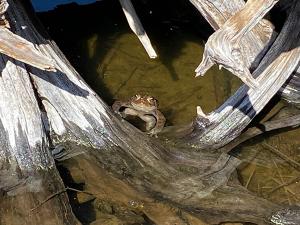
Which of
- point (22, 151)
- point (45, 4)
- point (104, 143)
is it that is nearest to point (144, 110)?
point (104, 143)

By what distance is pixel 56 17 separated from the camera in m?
7.75

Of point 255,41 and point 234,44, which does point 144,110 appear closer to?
point 255,41

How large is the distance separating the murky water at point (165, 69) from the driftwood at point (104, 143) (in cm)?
34

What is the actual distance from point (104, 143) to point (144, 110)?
59 cm

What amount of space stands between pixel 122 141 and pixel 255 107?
116 centimetres

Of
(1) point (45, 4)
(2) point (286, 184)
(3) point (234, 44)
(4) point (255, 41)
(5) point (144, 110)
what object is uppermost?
(3) point (234, 44)

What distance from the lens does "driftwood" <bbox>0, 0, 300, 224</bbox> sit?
5270 millimetres

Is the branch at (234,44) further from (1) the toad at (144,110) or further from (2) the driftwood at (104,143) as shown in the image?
(1) the toad at (144,110)

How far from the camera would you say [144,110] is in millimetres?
6137

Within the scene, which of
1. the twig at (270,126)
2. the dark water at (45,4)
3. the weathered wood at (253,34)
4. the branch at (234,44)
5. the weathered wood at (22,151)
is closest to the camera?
the branch at (234,44)

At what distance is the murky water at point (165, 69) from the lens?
233 inches

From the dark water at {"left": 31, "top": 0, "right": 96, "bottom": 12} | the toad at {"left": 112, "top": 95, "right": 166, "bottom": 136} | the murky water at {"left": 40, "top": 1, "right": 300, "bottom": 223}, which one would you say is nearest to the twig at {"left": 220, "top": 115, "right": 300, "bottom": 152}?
the murky water at {"left": 40, "top": 1, "right": 300, "bottom": 223}

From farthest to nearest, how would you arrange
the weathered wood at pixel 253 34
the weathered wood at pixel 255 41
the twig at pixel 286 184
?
the weathered wood at pixel 255 41 < the twig at pixel 286 184 < the weathered wood at pixel 253 34

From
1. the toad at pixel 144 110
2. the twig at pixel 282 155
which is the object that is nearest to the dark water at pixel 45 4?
the toad at pixel 144 110
